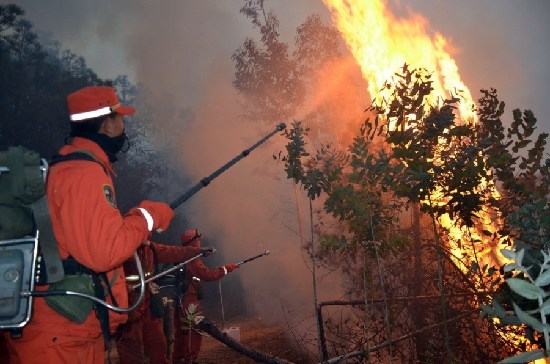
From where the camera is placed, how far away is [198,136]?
25.0 m

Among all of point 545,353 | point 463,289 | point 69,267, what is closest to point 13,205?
point 69,267

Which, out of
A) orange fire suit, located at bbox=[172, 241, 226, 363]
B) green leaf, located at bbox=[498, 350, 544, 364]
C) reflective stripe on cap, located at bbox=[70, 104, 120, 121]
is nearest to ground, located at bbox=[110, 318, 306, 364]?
orange fire suit, located at bbox=[172, 241, 226, 363]

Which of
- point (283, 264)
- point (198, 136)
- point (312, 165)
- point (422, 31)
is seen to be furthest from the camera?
point (198, 136)

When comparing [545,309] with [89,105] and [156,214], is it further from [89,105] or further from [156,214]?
[89,105]

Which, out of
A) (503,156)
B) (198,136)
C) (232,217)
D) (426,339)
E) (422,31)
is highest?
(198,136)

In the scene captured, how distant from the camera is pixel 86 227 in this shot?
2.34 m

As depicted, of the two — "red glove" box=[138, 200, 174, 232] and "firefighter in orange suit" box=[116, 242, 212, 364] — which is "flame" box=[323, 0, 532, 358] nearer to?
"firefighter in orange suit" box=[116, 242, 212, 364]

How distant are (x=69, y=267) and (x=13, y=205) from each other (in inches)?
19.4

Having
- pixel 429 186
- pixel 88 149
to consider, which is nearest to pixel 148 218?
pixel 88 149

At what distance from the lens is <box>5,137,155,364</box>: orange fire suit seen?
235 cm

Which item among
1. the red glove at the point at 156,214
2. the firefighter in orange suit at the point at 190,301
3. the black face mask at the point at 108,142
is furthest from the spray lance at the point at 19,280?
the firefighter in orange suit at the point at 190,301

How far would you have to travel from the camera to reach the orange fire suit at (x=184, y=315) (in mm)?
7273

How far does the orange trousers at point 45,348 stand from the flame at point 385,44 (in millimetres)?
8932

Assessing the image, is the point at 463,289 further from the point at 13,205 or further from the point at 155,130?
the point at 155,130
